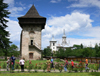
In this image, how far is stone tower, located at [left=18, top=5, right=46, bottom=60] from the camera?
32.8 meters

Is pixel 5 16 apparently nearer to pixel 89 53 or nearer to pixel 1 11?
pixel 1 11

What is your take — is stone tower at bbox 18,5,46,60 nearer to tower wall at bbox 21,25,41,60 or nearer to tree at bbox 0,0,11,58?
tower wall at bbox 21,25,41,60

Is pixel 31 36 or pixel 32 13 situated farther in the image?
pixel 32 13

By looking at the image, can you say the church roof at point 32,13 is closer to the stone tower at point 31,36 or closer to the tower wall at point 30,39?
the stone tower at point 31,36

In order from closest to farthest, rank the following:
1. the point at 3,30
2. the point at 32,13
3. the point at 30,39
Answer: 1. the point at 3,30
2. the point at 30,39
3. the point at 32,13

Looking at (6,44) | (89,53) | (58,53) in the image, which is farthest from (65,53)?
(6,44)

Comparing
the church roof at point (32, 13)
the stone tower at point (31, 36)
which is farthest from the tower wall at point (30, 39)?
the church roof at point (32, 13)

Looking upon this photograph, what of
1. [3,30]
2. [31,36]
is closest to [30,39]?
[31,36]

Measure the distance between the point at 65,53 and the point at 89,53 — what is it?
9137mm

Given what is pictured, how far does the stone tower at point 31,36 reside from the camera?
107 feet

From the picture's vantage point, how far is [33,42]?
3353 centimetres

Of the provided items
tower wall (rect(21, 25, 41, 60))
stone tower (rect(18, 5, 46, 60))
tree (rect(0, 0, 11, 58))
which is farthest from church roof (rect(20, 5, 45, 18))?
tree (rect(0, 0, 11, 58))

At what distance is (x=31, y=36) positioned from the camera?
111 feet

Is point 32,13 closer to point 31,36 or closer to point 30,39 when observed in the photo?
point 31,36
